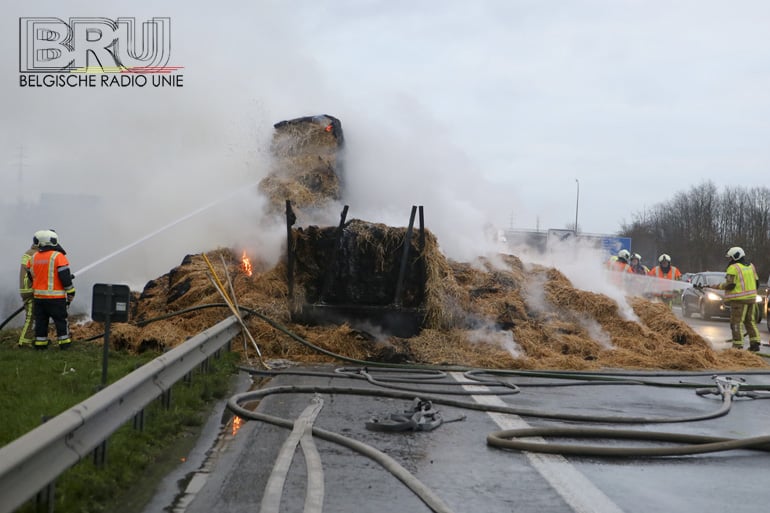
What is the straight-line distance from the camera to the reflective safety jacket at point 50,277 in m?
12.3

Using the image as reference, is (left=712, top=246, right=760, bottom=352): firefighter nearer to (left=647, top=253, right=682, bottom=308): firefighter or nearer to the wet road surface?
(left=647, top=253, right=682, bottom=308): firefighter

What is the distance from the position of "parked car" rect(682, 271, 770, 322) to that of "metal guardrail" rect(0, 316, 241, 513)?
2267 cm

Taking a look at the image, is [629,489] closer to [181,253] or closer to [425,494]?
[425,494]

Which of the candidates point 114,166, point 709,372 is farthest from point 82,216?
point 709,372

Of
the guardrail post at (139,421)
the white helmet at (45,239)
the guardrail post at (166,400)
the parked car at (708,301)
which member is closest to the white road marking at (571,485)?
the guardrail post at (139,421)

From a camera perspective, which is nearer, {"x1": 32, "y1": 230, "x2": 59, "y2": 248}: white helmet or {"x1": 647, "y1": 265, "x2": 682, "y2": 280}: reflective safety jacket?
{"x1": 32, "y1": 230, "x2": 59, "y2": 248}: white helmet

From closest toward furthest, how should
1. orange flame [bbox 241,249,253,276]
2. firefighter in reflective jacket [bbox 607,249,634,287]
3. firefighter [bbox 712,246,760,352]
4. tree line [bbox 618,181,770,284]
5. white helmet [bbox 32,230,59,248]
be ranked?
1. white helmet [bbox 32,230,59,248]
2. orange flame [bbox 241,249,253,276]
3. firefighter [bbox 712,246,760,352]
4. firefighter in reflective jacket [bbox 607,249,634,287]
5. tree line [bbox 618,181,770,284]

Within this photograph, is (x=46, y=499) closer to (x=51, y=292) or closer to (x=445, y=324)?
(x=51, y=292)

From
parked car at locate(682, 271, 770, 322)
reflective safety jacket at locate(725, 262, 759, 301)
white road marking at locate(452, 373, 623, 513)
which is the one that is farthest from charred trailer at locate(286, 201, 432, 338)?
parked car at locate(682, 271, 770, 322)

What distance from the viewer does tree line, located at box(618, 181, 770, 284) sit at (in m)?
70.4

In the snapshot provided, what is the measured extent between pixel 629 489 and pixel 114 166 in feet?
58.7

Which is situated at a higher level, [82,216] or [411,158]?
[411,158]

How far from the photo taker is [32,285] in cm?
1306

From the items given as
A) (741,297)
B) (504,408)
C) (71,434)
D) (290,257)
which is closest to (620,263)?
(741,297)
